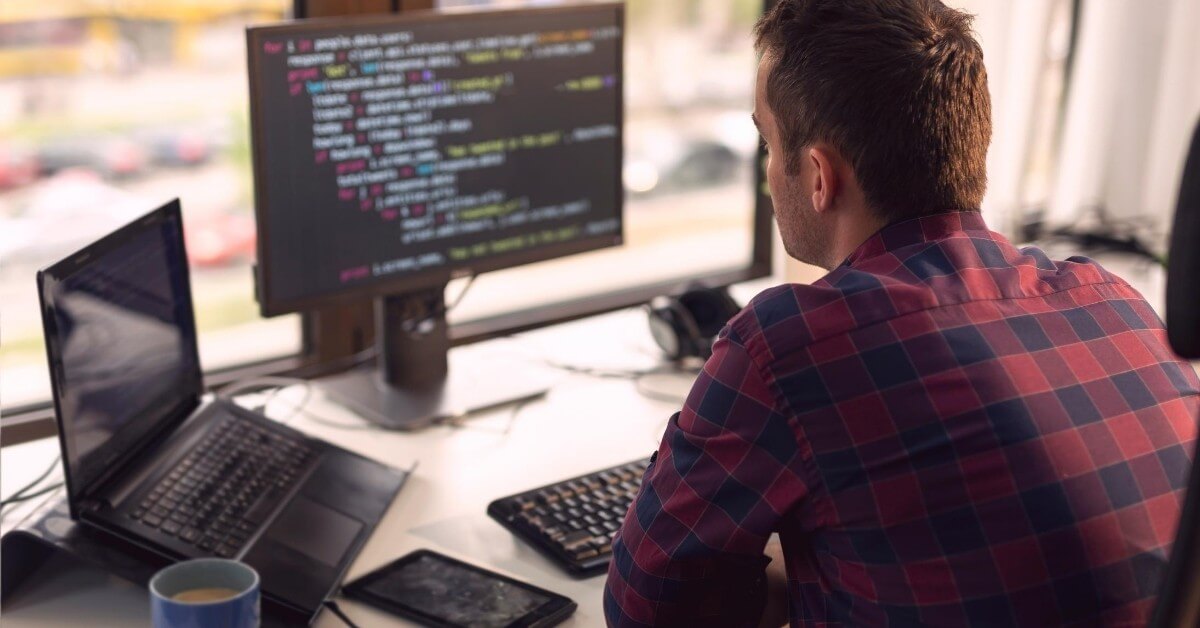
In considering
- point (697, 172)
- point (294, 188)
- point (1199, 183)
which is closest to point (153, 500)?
point (294, 188)

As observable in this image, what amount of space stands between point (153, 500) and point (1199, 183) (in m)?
0.99

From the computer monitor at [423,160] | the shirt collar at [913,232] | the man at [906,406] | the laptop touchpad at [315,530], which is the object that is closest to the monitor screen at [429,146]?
the computer monitor at [423,160]

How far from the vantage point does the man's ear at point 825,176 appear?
1.08 metres

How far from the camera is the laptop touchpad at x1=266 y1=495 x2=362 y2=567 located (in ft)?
4.12

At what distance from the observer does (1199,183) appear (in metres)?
0.63

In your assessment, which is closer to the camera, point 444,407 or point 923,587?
point 923,587

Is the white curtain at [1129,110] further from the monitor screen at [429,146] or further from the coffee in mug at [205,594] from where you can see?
the coffee in mug at [205,594]

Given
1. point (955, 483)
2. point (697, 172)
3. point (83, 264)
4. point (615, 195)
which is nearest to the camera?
point (955, 483)

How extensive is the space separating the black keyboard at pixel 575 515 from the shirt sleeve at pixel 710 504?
149mm

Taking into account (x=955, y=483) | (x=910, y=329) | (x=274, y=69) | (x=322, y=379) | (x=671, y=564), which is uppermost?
(x=274, y=69)

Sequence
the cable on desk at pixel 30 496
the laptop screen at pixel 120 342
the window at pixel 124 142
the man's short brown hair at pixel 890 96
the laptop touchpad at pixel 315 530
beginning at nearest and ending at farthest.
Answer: the man's short brown hair at pixel 890 96, the laptop screen at pixel 120 342, the laptop touchpad at pixel 315 530, the cable on desk at pixel 30 496, the window at pixel 124 142

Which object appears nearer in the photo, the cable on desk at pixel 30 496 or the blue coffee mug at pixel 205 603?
the blue coffee mug at pixel 205 603

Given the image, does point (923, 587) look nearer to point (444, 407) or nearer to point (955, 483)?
point (955, 483)

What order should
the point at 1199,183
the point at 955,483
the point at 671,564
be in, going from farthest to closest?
the point at 671,564 < the point at 955,483 < the point at 1199,183
